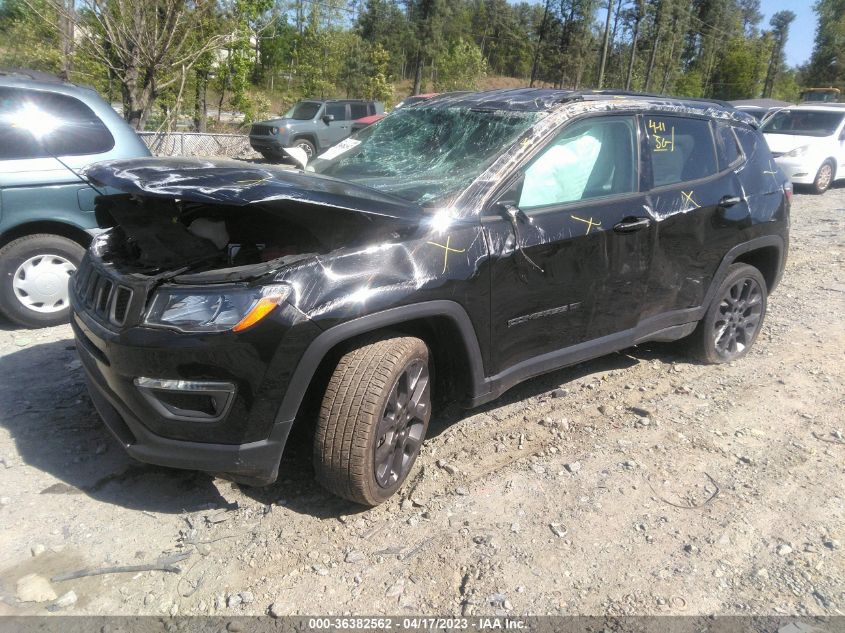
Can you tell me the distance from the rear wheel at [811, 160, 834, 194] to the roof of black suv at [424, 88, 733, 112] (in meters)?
11.4

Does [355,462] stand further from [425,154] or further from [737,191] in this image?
[737,191]

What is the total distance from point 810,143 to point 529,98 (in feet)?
41.1

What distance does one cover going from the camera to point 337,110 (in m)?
19.6

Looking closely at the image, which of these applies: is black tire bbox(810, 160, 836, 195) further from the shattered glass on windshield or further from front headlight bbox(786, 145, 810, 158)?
the shattered glass on windshield

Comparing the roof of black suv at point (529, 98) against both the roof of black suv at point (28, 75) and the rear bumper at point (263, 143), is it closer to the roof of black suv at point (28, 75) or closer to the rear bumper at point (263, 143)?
the roof of black suv at point (28, 75)

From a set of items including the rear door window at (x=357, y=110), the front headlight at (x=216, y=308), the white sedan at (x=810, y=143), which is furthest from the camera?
the rear door window at (x=357, y=110)

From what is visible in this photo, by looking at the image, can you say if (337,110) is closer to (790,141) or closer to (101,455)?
(790,141)

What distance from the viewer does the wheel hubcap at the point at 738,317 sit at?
15.7ft

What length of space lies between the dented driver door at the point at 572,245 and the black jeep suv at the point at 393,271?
0.04ft

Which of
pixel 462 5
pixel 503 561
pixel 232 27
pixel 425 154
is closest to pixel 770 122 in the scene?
pixel 232 27

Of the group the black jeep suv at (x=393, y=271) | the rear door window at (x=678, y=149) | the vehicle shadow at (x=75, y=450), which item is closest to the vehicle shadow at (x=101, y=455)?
the vehicle shadow at (x=75, y=450)

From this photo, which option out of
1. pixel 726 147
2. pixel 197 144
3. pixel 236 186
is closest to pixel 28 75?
pixel 236 186

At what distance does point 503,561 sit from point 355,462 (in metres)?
0.74

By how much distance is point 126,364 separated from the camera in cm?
269
